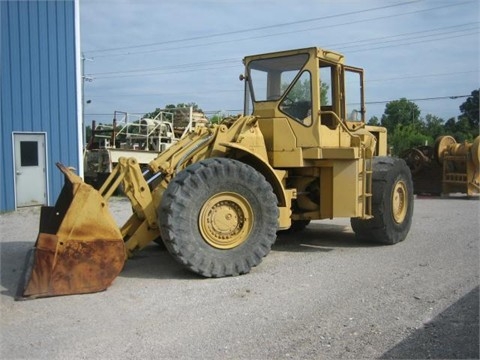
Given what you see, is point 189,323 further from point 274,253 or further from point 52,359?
point 274,253

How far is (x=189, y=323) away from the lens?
15.7 ft

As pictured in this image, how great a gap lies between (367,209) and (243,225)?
2473 millimetres

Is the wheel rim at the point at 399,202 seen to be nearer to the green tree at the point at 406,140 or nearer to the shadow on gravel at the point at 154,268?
the shadow on gravel at the point at 154,268

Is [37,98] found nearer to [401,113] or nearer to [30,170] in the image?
[30,170]

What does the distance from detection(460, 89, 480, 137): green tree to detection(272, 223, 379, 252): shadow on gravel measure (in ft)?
146

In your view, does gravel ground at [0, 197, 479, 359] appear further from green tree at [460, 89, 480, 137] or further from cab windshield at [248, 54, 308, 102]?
green tree at [460, 89, 480, 137]

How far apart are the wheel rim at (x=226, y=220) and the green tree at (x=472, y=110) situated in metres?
48.3

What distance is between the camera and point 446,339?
4328 mm

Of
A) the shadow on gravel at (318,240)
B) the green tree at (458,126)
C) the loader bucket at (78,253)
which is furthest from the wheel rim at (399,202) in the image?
the green tree at (458,126)

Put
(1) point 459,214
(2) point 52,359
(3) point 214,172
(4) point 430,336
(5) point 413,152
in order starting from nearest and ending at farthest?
1. (2) point 52,359
2. (4) point 430,336
3. (3) point 214,172
4. (1) point 459,214
5. (5) point 413,152

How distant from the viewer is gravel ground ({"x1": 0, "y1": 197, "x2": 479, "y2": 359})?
13.7 feet

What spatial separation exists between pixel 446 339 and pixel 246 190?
300 cm

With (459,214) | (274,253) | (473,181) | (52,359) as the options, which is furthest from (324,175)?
(473,181)

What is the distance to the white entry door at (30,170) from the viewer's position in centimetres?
1334
